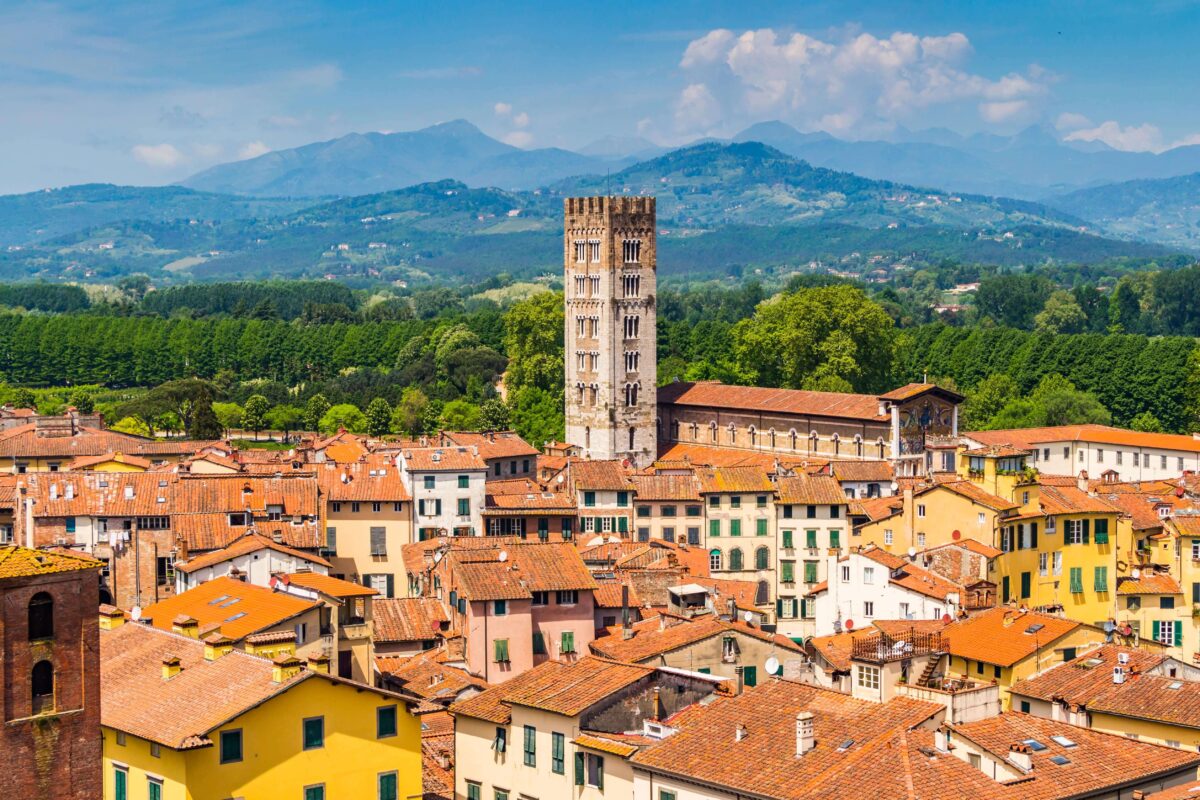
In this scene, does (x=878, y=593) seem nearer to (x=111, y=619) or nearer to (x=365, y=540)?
(x=365, y=540)

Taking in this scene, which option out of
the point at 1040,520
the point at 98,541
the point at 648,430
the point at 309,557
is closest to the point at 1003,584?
the point at 1040,520

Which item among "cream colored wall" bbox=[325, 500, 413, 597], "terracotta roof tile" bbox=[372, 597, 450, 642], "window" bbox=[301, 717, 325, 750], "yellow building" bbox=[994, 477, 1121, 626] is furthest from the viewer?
"cream colored wall" bbox=[325, 500, 413, 597]

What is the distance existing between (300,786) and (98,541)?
30012mm

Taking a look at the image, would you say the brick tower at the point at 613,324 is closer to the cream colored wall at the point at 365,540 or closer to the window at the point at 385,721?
the cream colored wall at the point at 365,540

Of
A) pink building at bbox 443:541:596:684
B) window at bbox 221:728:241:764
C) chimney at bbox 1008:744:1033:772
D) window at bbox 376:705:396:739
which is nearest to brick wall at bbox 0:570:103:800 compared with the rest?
window at bbox 221:728:241:764

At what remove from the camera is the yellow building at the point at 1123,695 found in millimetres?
43625

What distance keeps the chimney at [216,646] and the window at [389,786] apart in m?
4.23

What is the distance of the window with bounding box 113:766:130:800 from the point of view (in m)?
38.8

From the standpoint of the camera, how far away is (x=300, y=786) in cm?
3900

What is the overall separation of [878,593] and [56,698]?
34.5 meters

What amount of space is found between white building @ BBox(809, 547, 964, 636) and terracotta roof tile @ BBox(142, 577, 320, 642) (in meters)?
17.9

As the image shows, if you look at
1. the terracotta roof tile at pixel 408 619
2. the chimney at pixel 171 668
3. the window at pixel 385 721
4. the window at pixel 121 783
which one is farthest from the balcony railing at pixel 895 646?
the window at pixel 121 783

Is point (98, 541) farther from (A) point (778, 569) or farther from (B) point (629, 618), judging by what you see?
(A) point (778, 569)

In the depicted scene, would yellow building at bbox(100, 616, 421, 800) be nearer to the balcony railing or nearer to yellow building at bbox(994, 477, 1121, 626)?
the balcony railing
